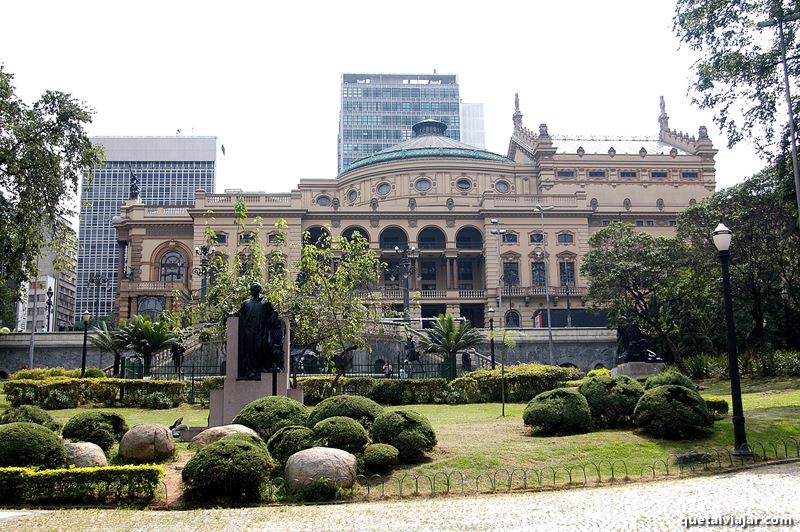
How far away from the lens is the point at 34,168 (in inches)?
1075

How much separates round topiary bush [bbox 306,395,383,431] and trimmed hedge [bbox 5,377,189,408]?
13631 millimetres

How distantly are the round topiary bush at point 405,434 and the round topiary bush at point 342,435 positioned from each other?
40 cm

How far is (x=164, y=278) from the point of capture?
219 ft

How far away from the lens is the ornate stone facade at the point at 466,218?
6334cm

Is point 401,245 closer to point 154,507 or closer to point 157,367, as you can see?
point 157,367

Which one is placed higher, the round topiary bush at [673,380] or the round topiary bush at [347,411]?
the round topiary bush at [673,380]

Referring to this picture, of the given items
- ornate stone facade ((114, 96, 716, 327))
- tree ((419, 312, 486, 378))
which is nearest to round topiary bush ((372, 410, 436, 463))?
tree ((419, 312, 486, 378))

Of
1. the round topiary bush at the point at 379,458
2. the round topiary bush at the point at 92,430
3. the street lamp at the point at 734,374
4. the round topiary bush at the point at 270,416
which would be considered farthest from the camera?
the round topiary bush at the point at 270,416

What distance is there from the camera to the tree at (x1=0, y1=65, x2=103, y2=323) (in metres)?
26.9

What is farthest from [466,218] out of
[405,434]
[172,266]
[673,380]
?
[405,434]

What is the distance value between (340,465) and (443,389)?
15.4m

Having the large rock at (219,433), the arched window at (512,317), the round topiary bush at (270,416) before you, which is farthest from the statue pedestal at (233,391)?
the arched window at (512,317)

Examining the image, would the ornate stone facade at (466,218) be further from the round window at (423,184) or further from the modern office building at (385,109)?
the modern office building at (385,109)

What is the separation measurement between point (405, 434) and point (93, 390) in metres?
16.8
